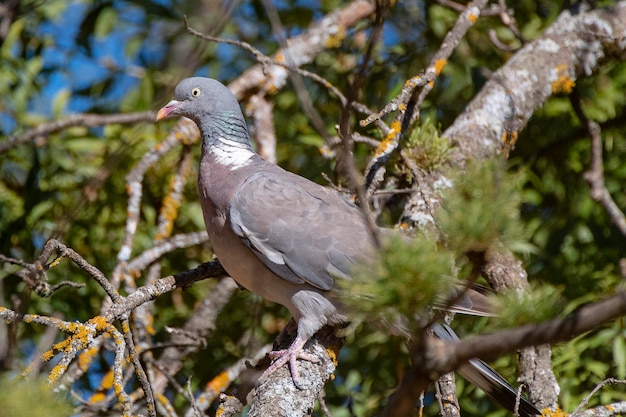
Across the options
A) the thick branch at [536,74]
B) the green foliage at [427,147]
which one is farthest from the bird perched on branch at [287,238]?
the thick branch at [536,74]

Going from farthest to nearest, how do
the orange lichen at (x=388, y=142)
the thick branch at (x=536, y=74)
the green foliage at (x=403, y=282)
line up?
the thick branch at (x=536, y=74) < the orange lichen at (x=388, y=142) < the green foliage at (x=403, y=282)

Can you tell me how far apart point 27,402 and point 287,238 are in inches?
58.1

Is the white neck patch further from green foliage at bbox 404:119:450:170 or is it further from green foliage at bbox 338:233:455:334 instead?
green foliage at bbox 338:233:455:334

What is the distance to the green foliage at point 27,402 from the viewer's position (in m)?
1.20

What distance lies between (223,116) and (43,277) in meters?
0.99

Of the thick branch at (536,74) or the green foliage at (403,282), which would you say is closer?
the green foliage at (403,282)

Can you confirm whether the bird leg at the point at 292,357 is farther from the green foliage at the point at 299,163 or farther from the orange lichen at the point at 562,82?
the orange lichen at the point at 562,82

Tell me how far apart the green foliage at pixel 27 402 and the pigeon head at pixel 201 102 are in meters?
1.82

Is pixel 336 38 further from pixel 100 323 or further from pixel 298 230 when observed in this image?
pixel 100 323

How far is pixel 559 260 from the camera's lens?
343 centimetres

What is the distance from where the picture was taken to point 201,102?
305 centimetres

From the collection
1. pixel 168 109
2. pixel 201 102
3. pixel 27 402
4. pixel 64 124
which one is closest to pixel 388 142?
pixel 201 102

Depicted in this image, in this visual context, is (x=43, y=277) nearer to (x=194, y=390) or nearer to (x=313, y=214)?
(x=313, y=214)

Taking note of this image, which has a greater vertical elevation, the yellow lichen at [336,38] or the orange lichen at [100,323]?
the yellow lichen at [336,38]
